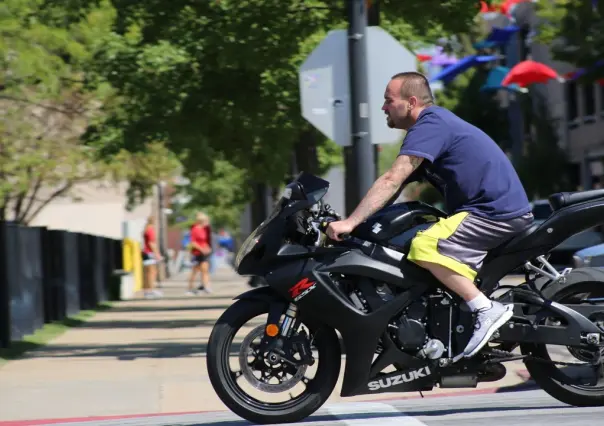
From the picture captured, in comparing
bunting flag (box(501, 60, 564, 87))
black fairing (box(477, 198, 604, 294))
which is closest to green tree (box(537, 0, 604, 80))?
bunting flag (box(501, 60, 564, 87))

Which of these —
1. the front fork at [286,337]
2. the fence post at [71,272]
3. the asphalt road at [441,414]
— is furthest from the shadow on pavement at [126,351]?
the front fork at [286,337]

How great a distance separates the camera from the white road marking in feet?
24.9

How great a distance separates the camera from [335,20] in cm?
1505

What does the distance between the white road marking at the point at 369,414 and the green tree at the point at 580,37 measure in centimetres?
1390

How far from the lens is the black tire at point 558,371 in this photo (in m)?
7.64

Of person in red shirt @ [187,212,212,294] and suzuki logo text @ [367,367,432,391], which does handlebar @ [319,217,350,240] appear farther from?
person in red shirt @ [187,212,212,294]

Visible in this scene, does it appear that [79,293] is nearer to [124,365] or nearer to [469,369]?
[124,365]

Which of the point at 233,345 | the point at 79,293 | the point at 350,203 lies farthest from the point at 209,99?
the point at 233,345

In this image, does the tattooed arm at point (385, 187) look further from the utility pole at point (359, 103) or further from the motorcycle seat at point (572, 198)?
the utility pole at point (359, 103)

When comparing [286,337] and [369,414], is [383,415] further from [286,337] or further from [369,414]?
[286,337]

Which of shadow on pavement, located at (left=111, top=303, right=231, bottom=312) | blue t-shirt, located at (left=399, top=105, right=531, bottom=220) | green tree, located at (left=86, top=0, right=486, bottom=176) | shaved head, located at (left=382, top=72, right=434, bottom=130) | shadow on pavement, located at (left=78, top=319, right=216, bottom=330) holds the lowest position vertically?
shadow on pavement, located at (left=78, top=319, right=216, bottom=330)

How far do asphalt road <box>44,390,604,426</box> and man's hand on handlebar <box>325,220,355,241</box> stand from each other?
1.04 meters

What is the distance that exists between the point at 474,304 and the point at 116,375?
5165mm

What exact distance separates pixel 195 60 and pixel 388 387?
41.0 feet
